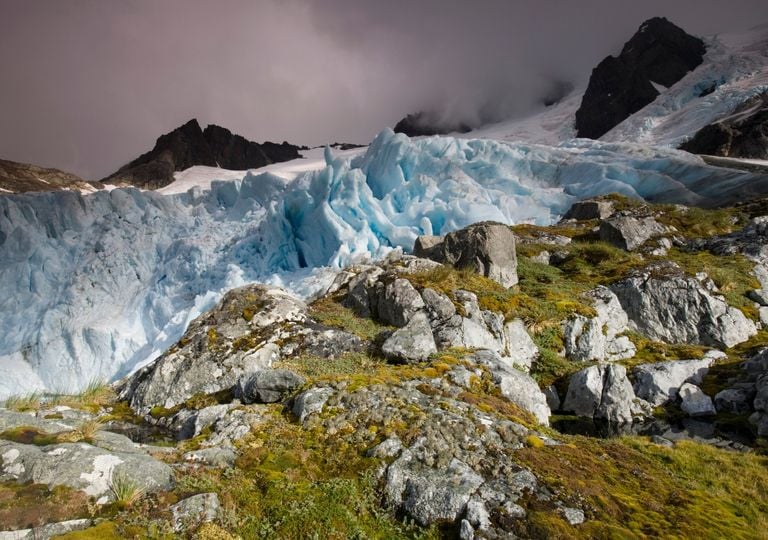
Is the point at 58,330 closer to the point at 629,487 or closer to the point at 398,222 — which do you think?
the point at 398,222

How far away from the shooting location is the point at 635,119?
329 feet

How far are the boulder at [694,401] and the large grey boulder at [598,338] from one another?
332 centimetres

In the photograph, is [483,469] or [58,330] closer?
[483,469]

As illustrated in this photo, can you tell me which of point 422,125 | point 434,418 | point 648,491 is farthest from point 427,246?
point 422,125

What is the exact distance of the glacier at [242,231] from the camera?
1729 inches

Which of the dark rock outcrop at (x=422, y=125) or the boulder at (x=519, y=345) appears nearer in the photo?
the boulder at (x=519, y=345)

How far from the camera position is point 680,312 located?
19500 millimetres

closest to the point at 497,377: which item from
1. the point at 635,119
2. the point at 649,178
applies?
the point at 649,178

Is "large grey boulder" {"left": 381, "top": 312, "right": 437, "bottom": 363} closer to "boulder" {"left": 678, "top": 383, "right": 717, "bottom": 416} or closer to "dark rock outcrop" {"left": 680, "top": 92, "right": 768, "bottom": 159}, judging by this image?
"boulder" {"left": 678, "top": 383, "right": 717, "bottom": 416}

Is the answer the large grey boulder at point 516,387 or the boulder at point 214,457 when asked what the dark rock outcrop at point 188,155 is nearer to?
the large grey boulder at point 516,387

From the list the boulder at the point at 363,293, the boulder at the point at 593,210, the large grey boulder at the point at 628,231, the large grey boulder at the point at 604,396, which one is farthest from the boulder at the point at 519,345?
the boulder at the point at 593,210

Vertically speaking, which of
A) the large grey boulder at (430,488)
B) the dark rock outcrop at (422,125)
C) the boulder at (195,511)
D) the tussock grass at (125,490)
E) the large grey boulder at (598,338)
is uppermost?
the dark rock outcrop at (422,125)

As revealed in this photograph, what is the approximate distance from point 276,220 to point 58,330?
26726mm

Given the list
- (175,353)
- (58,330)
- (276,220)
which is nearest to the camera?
(175,353)
